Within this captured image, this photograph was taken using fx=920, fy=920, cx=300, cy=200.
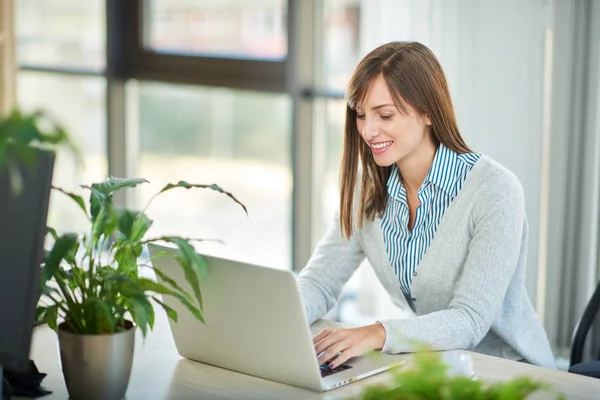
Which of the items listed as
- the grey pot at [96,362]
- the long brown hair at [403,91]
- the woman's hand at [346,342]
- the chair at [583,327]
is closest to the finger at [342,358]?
the woman's hand at [346,342]

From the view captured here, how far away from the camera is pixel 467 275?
72.8 inches

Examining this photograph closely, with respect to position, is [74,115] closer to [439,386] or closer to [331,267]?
[331,267]

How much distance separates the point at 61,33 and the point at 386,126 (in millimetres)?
2819

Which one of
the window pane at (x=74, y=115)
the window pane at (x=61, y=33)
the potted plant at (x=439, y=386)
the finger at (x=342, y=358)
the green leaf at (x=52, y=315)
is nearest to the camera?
the potted plant at (x=439, y=386)

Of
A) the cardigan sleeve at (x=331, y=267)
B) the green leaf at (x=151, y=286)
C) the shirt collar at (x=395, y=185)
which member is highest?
the shirt collar at (x=395, y=185)

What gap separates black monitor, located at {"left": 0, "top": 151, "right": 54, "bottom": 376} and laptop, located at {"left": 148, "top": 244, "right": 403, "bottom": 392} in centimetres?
28

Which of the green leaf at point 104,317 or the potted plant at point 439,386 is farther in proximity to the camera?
the green leaf at point 104,317

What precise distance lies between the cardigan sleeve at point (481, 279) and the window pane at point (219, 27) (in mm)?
1854

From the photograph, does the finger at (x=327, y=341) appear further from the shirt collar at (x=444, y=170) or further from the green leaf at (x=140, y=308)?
the shirt collar at (x=444, y=170)

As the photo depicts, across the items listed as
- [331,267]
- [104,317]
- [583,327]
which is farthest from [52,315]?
[583,327]

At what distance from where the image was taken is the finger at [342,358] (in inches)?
64.0

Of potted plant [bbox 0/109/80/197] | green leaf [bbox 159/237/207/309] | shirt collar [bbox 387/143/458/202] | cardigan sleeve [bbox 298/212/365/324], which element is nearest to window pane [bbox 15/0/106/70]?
cardigan sleeve [bbox 298/212/365/324]

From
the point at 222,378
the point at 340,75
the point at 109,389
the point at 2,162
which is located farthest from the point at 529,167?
the point at 2,162

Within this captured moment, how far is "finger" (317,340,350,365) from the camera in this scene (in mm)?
1637
